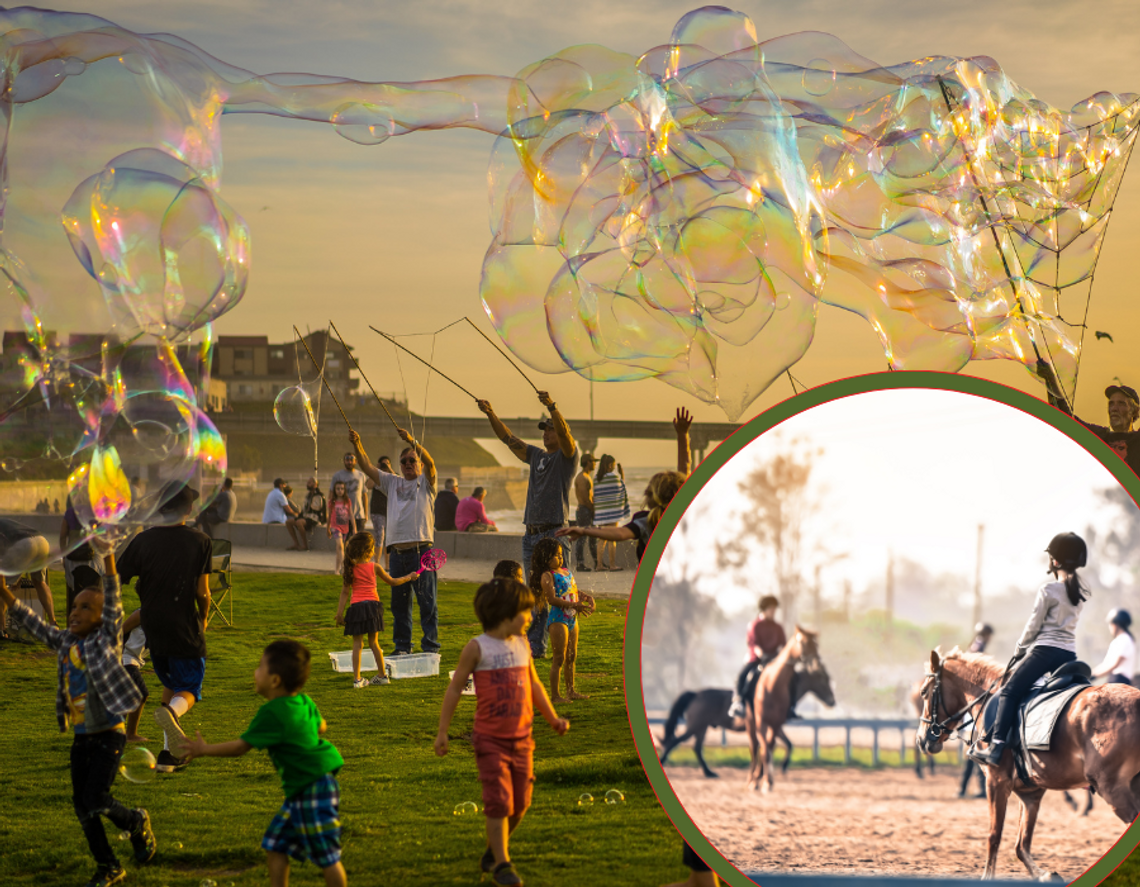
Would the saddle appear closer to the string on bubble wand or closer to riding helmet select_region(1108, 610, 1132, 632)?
riding helmet select_region(1108, 610, 1132, 632)

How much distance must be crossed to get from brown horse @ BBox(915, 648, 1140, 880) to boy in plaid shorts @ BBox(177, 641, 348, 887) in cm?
204

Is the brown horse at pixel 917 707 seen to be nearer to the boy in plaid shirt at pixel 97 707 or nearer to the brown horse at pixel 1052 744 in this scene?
the brown horse at pixel 1052 744

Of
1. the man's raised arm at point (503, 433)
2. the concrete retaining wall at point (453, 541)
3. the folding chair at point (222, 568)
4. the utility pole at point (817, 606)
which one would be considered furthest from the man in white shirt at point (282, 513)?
the utility pole at point (817, 606)

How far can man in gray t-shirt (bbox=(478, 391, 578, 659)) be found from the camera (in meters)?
8.16

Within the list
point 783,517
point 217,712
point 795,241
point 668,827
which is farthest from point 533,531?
point 783,517

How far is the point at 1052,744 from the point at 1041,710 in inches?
4.1

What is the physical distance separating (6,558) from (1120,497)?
16.8 ft

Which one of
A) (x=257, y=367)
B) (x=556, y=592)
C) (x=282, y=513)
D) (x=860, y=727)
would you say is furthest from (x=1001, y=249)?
(x=257, y=367)

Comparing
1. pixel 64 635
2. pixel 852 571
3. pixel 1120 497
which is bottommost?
pixel 64 635

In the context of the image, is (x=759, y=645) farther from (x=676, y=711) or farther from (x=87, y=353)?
(x=87, y=353)

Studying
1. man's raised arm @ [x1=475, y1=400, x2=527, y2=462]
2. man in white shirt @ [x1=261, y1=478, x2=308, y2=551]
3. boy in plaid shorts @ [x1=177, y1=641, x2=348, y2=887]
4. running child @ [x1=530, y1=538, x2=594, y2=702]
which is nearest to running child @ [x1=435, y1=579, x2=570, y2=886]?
boy in plaid shorts @ [x1=177, y1=641, x2=348, y2=887]

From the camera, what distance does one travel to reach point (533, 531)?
28.1 ft

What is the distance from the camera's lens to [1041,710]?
3385 millimetres

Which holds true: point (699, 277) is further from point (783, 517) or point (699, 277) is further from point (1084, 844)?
point (1084, 844)
